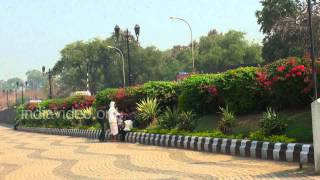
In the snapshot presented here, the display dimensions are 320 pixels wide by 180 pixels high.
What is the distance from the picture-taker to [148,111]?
885 inches

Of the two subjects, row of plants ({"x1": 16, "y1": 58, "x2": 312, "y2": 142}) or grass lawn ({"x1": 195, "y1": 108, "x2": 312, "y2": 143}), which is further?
row of plants ({"x1": 16, "y1": 58, "x2": 312, "y2": 142})

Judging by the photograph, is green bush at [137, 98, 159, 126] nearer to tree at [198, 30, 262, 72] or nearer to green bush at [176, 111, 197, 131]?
green bush at [176, 111, 197, 131]

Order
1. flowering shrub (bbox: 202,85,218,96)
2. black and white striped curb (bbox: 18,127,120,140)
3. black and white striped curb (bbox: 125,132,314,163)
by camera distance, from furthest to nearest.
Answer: black and white striped curb (bbox: 18,127,120,140), flowering shrub (bbox: 202,85,218,96), black and white striped curb (bbox: 125,132,314,163)

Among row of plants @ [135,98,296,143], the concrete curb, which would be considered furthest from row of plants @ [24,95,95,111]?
the concrete curb

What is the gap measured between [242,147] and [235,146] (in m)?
0.38

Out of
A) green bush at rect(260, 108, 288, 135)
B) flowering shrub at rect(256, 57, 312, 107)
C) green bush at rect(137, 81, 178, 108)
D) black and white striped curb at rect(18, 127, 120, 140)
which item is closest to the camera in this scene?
green bush at rect(260, 108, 288, 135)

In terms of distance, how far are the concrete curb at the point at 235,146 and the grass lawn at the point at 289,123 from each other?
2.35 ft

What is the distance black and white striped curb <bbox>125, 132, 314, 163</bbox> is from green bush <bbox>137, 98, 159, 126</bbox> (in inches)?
122

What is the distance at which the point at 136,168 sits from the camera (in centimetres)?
1183

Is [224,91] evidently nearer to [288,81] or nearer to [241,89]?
[241,89]

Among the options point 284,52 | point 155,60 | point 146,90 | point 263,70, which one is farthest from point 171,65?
point 263,70

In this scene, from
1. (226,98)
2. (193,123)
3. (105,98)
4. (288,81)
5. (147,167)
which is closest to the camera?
(147,167)

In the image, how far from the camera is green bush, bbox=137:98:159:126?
22.5m

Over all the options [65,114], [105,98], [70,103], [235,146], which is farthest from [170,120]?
[65,114]
